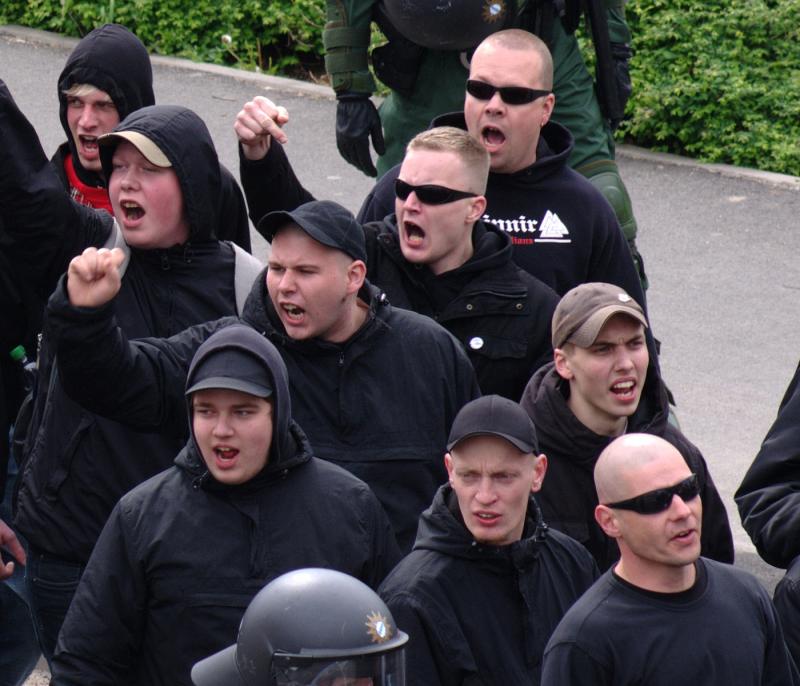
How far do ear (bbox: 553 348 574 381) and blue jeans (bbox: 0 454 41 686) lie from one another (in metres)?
1.64

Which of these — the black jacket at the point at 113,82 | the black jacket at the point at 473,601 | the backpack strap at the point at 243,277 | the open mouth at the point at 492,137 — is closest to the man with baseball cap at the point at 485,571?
the black jacket at the point at 473,601

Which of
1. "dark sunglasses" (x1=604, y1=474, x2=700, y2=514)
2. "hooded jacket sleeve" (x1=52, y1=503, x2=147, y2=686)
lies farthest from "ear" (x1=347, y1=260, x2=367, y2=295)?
"dark sunglasses" (x1=604, y1=474, x2=700, y2=514)

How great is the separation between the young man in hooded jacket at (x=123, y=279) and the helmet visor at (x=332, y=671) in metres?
1.60

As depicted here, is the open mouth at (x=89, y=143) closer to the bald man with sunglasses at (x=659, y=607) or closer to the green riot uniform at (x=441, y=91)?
the green riot uniform at (x=441, y=91)

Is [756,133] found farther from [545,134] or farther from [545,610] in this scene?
[545,610]

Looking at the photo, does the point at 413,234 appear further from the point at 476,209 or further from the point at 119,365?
the point at 119,365

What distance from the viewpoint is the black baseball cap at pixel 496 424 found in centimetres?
450

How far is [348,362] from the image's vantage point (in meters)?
4.98

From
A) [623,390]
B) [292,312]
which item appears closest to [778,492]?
[623,390]

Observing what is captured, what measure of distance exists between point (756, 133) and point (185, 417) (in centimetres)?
664

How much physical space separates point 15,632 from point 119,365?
124 centimetres

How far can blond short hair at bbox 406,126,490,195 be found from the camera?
18.6ft

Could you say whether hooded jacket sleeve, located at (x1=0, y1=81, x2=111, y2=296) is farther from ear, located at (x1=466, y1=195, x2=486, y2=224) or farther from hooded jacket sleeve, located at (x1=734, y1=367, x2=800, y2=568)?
hooded jacket sleeve, located at (x1=734, y1=367, x2=800, y2=568)

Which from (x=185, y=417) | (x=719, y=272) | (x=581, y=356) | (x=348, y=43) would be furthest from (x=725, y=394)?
(x=185, y=417)
